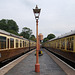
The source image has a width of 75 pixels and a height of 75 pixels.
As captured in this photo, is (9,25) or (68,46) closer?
(68,46)

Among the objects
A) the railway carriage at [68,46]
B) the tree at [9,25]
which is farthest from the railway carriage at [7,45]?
the tree at [9,25]

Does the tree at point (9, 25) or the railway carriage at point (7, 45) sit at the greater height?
the tree at point (9, 25)

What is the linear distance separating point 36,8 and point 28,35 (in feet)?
278

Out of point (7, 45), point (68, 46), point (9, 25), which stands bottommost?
point (68, 46)

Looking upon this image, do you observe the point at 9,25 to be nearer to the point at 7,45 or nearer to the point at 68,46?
the point at 7,45

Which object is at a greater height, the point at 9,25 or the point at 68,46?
the point at 9,25

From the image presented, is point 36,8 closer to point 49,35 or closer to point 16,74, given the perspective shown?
point 16,74

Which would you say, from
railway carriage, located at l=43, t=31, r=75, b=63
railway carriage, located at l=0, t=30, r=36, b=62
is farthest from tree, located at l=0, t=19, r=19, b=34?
railway carriage, located at l=43, t=31, r=75, b=63

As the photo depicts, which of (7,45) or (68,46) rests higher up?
(7,45)

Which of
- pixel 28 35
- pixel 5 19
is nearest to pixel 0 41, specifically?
pixel 5 19

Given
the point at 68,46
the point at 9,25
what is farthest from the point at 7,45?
the point at 9,25

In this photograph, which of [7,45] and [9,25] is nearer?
[7,45]

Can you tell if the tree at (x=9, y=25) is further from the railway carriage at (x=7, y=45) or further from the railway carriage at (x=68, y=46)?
the railway carriage at (x=68, y=46)

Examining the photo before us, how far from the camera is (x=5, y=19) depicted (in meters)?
81.9
